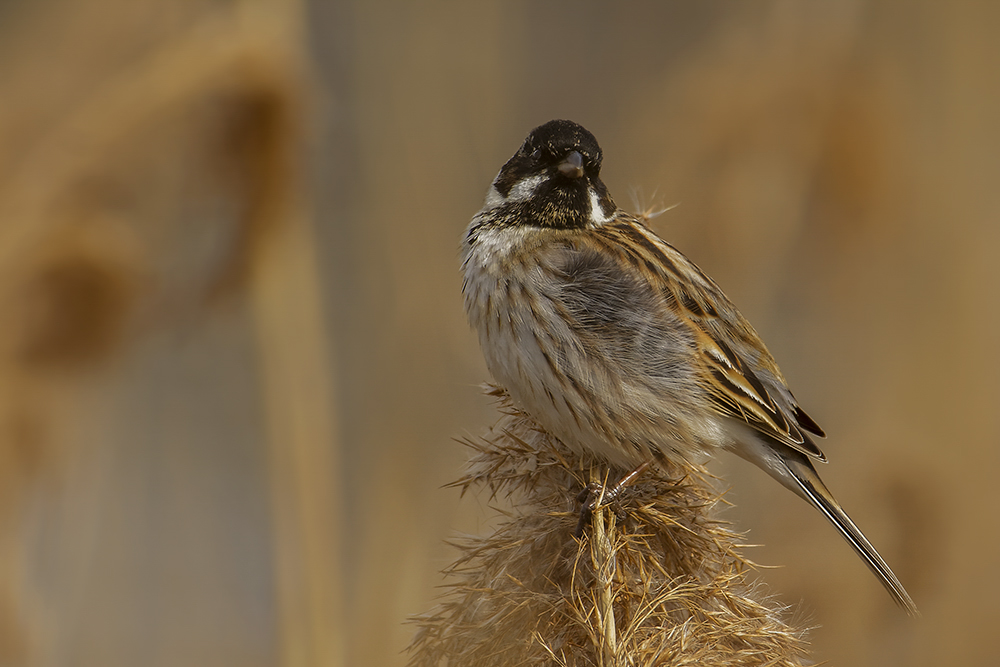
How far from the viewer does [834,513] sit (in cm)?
324

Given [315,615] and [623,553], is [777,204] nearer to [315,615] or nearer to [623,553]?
[623,553]

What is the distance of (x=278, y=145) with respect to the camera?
2.76 metres

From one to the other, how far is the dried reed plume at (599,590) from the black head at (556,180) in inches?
45.3

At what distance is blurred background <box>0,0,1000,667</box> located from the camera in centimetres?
279

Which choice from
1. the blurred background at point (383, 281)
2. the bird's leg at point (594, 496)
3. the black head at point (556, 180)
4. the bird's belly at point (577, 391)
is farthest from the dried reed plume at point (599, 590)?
the black head at point (556, 180)

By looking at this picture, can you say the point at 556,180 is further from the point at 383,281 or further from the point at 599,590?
the point at 599,590

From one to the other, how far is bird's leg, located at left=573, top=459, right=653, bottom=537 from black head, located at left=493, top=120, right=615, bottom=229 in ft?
3.77

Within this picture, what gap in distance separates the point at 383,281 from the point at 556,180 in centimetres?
94

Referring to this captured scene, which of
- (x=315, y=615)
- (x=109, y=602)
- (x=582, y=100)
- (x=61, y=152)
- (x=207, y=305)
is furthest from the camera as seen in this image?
(x=582, y=100)

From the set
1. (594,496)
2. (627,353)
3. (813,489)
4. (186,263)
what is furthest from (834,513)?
(186,263)

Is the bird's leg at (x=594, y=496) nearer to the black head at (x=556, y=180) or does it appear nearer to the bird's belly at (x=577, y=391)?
the bird's belly at (x=577, y=391)

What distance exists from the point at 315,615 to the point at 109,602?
1.59m

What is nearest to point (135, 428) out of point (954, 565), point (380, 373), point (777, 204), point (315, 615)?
point (380, 373)

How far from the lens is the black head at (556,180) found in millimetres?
3445
